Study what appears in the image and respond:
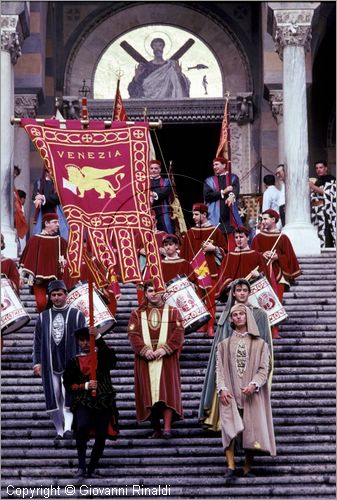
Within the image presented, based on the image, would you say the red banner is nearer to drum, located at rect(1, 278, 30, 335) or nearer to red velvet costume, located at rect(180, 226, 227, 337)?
drum, located at rect(1, 278, 30, 335)

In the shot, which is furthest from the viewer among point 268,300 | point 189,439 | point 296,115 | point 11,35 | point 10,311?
point 296,115

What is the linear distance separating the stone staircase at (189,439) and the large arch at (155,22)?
34.8ft

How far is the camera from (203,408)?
1343 cm

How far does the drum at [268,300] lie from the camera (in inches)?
595

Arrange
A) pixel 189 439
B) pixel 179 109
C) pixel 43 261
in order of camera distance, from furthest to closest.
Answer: pixel 179 109 → pixel 43 261 → pixel 189 439

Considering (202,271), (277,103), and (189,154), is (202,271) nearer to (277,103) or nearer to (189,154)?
(277,103)

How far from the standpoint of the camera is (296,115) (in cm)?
2116

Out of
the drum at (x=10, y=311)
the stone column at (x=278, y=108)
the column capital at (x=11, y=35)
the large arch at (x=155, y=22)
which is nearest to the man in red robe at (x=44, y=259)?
the drum at (x=10, y=311)

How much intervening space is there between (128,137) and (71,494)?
3.31 m

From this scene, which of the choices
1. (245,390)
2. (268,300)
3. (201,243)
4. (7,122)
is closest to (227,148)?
(201,243)

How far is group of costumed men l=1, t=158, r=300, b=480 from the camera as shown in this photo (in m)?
12.7

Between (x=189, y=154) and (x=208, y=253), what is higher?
(x=189, y=154)

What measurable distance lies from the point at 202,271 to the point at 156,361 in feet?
8.90

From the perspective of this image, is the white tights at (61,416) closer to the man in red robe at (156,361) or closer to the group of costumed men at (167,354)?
the group of costumed men at (167,354)
